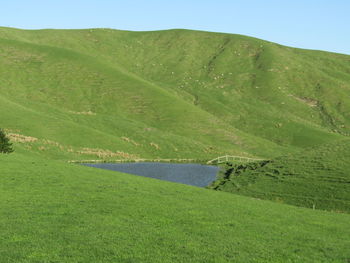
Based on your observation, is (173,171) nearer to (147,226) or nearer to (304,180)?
(304,180)

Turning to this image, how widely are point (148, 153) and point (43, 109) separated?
31361 millimetres

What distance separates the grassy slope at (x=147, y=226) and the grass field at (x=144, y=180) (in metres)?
0.08

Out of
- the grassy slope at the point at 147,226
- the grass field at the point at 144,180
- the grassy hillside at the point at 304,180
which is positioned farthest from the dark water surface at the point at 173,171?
the grassy slope at the point at 147,226

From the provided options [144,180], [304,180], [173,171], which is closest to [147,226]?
[144,180]

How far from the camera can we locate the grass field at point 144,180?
1988 centimetres

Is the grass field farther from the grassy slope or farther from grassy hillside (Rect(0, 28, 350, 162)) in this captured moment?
grassy hillside (Rect(0, 28, 350, 162))

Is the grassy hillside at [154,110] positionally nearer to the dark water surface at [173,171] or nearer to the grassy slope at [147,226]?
the dark water surface at [173,171]

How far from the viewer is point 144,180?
4431 centimetres

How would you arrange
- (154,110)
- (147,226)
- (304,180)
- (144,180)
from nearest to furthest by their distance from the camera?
(147,226) → (144,180) → (304,180) → (154,110)

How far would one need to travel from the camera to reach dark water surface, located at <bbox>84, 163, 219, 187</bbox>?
2499 inches

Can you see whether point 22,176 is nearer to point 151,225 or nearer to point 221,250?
point 151,225

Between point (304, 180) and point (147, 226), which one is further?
point (304, 180)

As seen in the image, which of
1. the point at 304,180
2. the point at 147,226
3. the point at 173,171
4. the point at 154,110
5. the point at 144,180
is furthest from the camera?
the point at 154,110

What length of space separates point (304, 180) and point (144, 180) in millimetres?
19797
